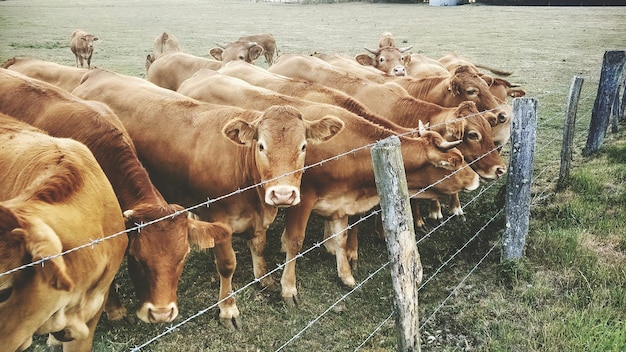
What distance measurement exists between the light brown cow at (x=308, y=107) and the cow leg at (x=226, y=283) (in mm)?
1219

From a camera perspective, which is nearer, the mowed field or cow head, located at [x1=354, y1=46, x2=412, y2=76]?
the mowed field

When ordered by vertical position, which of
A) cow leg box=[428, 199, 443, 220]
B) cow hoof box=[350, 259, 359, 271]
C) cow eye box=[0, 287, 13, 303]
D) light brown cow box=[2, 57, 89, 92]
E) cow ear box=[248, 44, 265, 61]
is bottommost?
cow hoof box=[350, 259, 359, 271]

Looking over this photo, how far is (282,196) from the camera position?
4133mm

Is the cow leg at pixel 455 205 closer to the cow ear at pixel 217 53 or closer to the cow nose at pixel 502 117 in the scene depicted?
the cow nose at pixel 502 117

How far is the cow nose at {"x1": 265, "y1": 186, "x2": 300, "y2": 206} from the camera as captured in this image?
4141mm

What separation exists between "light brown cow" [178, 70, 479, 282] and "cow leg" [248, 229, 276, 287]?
789 millimetres

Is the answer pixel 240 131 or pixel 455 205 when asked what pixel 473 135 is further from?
pixel 240 131

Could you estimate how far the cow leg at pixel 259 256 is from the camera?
5207 millimetres

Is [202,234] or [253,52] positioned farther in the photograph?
[253,52]

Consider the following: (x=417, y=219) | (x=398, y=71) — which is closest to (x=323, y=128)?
(x=417, y=219)

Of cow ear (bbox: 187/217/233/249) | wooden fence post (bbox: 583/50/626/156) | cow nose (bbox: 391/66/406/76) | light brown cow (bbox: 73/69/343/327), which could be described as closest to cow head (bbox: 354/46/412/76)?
cow nose (bbox: 391/66/406/76)

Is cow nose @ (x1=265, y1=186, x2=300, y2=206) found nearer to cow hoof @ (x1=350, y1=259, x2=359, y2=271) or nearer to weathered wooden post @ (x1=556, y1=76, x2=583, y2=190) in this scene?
cow hoof @ (x1=350, y1=259, x2=359, y2=271)

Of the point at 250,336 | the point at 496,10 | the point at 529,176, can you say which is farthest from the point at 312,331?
the point at 496,10

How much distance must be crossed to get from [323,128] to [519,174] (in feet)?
6.26
